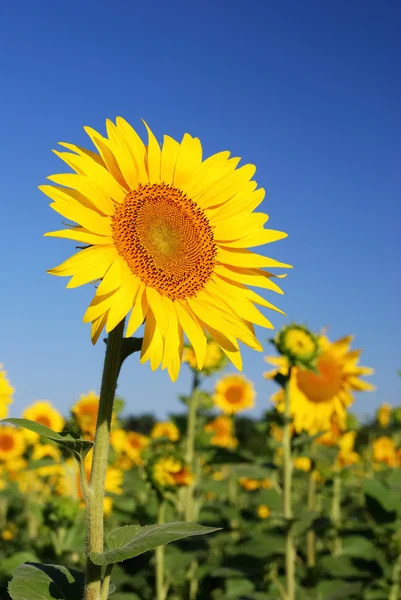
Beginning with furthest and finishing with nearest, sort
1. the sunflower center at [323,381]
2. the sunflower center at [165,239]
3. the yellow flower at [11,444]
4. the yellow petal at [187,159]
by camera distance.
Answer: the yellow flower at [11,444] → the sunflower center at [323,381] → the yellow petal at [187,159] → the sunflower center at [165,239]

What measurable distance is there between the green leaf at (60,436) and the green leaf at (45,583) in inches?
19.5

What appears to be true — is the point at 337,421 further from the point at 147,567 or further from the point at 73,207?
the point at 73,207

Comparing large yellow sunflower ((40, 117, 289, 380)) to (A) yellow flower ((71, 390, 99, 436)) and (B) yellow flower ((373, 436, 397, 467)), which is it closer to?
(A) yellow flower ((71, 390, 99, 436))

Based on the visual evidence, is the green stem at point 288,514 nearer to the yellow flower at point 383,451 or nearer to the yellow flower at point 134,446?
the yellow flower at point 134,446

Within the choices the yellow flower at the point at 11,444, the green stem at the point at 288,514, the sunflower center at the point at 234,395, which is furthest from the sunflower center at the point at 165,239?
the sunflower center at the point at 234,395

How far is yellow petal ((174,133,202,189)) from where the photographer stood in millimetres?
2643

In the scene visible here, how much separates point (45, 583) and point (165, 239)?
1.27 meters

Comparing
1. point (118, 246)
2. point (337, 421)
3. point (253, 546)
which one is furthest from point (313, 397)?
point (118, 246)

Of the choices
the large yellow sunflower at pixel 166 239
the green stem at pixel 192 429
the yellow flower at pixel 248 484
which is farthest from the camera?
the yellow flower at pixel 248 484

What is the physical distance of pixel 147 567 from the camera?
5844mm

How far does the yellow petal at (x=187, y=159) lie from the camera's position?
2643 millimetres

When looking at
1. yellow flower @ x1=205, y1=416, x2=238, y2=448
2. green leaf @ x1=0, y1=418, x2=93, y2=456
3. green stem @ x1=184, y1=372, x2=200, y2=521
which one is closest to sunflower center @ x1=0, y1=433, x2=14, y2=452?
yellow flower @ x1=205, y1=416, x2=238, y2=448

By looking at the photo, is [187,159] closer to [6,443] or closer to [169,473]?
[169,473]

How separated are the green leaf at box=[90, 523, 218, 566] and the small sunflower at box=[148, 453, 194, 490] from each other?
274 cm
